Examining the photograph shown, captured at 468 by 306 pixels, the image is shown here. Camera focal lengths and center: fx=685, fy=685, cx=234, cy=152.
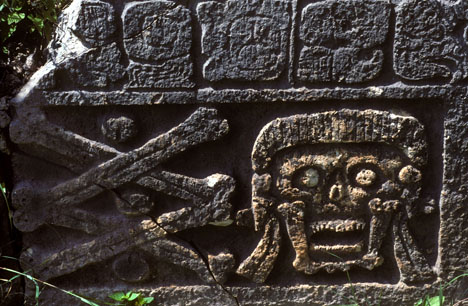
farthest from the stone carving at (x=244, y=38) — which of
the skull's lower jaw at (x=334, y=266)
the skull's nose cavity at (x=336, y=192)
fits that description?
the skull's lower jaw at (x=334, y=266)

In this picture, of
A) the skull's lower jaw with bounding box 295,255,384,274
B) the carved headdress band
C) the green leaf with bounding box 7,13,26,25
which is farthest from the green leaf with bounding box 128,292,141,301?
the green leaf with bounding box 7,13,26,25

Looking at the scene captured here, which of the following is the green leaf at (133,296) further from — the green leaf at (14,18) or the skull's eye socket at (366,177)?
the green leaf at (14,18)

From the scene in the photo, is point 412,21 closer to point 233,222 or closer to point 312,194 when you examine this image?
point 312,194

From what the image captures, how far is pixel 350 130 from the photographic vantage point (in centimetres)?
223

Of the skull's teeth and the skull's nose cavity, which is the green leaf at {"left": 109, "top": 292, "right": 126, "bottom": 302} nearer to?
the skull's teeth

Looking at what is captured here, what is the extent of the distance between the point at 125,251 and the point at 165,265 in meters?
0.15

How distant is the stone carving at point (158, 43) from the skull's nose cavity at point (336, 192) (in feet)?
1.92

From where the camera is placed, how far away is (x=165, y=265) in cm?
236

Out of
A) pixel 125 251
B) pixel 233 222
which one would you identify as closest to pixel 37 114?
pixel 125 251

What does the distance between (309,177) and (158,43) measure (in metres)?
0.66

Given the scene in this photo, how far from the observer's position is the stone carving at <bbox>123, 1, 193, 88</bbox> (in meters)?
2.17

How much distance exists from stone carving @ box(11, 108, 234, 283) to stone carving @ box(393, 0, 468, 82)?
62cm

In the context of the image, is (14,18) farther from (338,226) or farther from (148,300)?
(338,226)

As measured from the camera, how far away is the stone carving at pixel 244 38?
7.09ft
